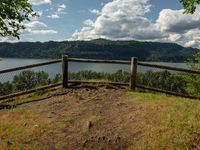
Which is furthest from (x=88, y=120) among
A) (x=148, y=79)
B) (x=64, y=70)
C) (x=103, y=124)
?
(x=148, y=79)

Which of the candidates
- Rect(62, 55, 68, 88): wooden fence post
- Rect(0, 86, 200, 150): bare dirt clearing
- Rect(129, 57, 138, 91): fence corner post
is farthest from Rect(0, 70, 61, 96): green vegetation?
Rect(0, 86, 200, 150): bare dirt clearing

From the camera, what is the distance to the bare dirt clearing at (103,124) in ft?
36.3

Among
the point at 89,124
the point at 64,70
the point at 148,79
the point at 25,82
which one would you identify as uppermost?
the point at 64,70

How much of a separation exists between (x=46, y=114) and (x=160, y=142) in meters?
5.42

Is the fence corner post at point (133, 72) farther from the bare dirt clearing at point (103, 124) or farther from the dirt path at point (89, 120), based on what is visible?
the bare dirt clearing at point (103, 124)

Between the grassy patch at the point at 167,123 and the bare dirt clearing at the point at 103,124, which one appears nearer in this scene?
the grassy patch at the point at 167,123

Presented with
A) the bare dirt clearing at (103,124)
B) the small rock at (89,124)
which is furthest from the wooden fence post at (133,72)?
the small rock at (89,124)

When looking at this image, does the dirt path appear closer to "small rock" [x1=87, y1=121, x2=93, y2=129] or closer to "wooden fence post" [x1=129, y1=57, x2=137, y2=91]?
"small rock" [x1=87, y1=121, x2=93, y2=129]

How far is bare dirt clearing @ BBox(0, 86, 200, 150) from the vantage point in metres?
11.1

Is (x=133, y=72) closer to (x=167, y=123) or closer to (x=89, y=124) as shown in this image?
(x=89, y=124)

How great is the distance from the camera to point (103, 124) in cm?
1248

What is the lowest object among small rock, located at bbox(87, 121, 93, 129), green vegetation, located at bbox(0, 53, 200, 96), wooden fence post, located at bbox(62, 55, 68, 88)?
green vegetation, located at bbox(0, 53, 200, 96)

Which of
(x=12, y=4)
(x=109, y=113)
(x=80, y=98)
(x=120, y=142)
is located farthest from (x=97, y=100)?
(x=12, y=4)

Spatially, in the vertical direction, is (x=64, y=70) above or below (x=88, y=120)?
above
